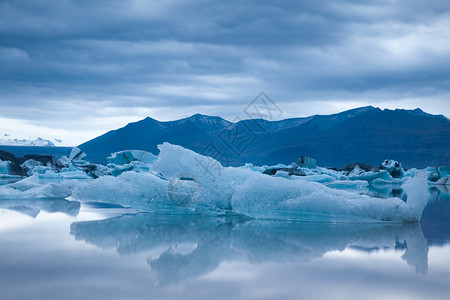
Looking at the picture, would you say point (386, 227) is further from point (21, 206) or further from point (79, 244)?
point (21, 206)

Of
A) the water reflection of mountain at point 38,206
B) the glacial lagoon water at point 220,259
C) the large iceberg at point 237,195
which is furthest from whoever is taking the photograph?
the water reflection of mountain at point 38,206

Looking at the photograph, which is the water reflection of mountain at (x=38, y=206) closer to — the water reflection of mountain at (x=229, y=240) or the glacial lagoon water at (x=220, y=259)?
the glacial lagoon water at (x=220, y=259)

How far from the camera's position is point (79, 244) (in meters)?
3.06

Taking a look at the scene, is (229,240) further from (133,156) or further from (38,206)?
(133,156)

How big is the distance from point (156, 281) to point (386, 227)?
93.7 inches

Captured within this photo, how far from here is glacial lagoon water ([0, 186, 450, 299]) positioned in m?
1.98

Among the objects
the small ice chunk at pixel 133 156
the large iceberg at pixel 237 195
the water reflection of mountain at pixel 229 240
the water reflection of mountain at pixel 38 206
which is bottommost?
the water reflection of mountain at pixel 38 206

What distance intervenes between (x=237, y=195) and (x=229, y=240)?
1.24 metres

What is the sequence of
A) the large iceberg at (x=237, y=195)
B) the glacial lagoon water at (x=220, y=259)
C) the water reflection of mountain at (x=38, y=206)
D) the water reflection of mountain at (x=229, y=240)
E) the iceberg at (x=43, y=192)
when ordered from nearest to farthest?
1. the glacial lagoon water at (x=220, y=259)
2. the water reflection of mountain at (x=229, y=240)
3. the large iceberg at (x=237, y=195)
4. the water reflection of mountain at (x=38, y=206)
5. the iceberg at (x=43, y=192)

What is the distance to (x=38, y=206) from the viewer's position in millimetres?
5527

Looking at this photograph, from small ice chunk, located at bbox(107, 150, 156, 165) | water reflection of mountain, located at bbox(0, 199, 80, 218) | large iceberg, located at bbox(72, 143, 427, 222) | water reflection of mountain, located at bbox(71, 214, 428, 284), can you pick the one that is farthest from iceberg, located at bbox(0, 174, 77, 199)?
small ice chunk, located at bbox(107, 150, 156, 165)

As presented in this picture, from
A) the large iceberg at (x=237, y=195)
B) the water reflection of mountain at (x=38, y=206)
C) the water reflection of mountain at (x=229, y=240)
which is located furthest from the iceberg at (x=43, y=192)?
the water reflection of mountain at (x=229, y=240)

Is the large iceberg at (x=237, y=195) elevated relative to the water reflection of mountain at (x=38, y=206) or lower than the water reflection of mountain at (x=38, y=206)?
elevated

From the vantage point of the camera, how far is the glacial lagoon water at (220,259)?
1983 millimetres
